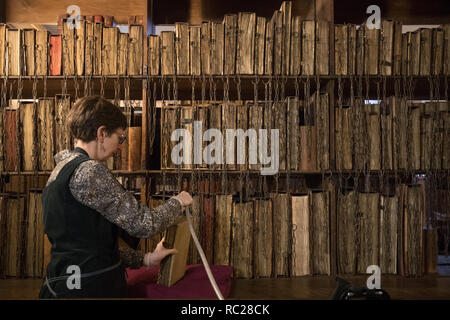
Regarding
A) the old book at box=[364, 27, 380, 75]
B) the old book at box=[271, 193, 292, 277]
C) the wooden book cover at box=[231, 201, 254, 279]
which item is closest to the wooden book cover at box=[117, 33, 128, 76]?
the wooden book cover at box=[231, 201, 254, 279]

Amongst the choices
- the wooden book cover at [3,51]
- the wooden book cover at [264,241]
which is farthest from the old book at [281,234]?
the wooden book cover at [3,51]

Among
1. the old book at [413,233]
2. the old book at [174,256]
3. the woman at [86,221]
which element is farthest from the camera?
the old book at [413,233]

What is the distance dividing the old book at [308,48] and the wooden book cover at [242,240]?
0.76 m

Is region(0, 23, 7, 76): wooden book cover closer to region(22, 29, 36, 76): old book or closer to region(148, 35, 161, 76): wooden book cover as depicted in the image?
region(22, 29, 36, 76): old book

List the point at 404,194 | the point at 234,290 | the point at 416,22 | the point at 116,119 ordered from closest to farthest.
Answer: the point at 116,119
the point at 234,290
the point at 404,194
the point at 416,22

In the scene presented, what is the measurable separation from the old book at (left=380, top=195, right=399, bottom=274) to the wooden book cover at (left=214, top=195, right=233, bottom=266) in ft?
2.57

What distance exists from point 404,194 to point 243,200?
822mm

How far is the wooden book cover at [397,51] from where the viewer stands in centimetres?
179

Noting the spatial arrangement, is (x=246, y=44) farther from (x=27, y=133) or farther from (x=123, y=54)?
(x=27, y=133)

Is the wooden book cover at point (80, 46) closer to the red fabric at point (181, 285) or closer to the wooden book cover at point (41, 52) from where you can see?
the wooden book cover at point (41, 52)

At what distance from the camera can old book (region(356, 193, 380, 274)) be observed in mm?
1754

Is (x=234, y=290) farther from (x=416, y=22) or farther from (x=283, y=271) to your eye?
(x=416, y=22)
